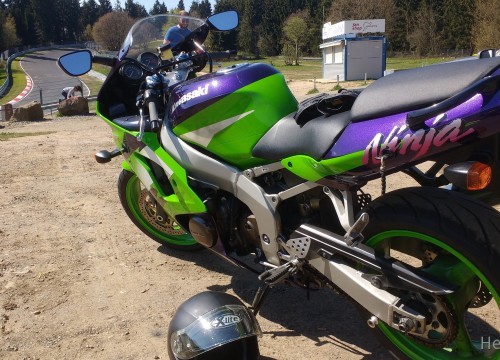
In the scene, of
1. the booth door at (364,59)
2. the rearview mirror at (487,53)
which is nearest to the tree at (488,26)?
the booth door at (364,59)

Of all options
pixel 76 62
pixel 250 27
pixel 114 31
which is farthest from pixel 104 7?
pixel 76 62

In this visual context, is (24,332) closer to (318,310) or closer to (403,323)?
(318,310)

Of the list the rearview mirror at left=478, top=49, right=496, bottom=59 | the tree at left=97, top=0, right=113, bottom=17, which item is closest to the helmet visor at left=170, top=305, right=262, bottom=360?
the rearview mirror at left=478, top=49, right=496, bottom=59

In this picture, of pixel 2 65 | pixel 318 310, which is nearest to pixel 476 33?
pixel 318 310

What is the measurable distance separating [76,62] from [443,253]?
244 centimetres

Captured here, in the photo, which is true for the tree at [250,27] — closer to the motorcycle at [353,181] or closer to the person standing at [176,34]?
the person standing at [176,34]

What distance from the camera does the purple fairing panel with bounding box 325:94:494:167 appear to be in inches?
76.7

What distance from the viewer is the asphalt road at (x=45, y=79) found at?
35.4 m

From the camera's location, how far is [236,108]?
2820mm

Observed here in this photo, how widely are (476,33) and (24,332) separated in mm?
47104

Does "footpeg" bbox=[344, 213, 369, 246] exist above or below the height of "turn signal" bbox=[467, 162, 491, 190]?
below

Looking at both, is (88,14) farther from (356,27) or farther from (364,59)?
(364,59)

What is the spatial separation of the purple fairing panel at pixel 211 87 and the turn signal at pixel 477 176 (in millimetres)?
1306

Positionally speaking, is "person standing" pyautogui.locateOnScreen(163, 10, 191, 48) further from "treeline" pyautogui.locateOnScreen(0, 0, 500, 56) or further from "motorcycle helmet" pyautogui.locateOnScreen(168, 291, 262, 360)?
"treeline" pyautogui.locateOnScreen(0, 0, 500, 56)
